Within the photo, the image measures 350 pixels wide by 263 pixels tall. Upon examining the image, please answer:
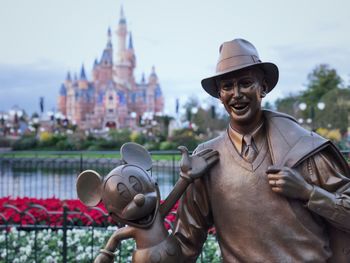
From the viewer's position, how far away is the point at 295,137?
6.25ft

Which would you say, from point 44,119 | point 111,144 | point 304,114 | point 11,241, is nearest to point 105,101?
point 44,119

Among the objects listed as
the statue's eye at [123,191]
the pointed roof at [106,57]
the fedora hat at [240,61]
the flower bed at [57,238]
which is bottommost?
the flower bed at [57,238]

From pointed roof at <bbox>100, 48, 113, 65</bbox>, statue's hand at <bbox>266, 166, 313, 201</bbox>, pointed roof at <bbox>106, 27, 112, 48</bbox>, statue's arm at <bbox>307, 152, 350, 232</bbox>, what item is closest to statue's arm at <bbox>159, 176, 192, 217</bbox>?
statue's hand at <bbox>266, 166, 313, 201</bbox>

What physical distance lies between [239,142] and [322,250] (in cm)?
57

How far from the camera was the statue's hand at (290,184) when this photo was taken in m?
1.76

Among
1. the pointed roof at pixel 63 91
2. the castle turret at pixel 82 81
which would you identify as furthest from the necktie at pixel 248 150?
the pointed roof at pixel 63 91

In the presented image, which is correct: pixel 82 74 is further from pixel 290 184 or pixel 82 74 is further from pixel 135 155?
pixel 290 184

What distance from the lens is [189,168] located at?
194cm

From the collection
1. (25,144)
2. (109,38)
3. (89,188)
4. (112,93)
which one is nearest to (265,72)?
(89,188)

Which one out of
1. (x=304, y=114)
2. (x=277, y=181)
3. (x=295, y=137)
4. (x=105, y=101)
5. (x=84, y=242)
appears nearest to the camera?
(x=277, y=181)

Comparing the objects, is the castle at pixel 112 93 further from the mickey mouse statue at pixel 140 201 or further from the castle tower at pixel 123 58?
the mickey mouse statue at pixel 140 201

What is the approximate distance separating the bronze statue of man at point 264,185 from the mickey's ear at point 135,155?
0.80 ft

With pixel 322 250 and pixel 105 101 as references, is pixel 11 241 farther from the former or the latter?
pixel 105 101

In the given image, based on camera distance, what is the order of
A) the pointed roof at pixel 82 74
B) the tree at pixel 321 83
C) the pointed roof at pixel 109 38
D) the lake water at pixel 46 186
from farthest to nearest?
the pointed roof at pixel 109 38
the pointed roof at pixel 82 74
the tree at pixel 321 83
the lake water at pixel 46 186
